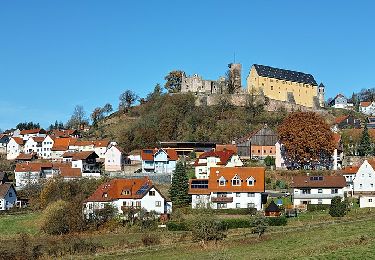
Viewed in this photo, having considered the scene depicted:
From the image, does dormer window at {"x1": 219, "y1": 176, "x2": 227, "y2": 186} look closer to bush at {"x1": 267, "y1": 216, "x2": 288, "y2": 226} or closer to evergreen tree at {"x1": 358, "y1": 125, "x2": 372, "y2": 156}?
bush at {"x1": 267, "y1": 216, "x2": 288, "y2": 226}

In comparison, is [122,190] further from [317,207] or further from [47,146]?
[47,146]

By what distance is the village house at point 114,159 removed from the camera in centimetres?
7638

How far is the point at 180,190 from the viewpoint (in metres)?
54.3

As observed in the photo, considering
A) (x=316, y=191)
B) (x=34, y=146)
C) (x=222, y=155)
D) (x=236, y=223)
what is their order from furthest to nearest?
(x=34, y=146), (x=222, y=155), (x=316, y=191), (x=236, y=223)

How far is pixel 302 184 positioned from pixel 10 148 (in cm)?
5966

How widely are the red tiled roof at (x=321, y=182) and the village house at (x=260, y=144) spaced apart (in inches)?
914

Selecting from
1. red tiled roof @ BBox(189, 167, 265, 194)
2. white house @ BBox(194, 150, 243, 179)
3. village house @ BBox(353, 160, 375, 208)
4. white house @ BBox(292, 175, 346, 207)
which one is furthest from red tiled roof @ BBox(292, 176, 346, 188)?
white house @ BBox(194, 150, 243, 179)

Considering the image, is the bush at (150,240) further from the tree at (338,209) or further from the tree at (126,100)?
the tree at (126,100)

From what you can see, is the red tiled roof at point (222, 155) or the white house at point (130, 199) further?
the red tiled roof at point (222, 155)

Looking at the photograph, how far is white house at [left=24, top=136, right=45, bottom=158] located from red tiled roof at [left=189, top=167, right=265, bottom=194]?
4817cm

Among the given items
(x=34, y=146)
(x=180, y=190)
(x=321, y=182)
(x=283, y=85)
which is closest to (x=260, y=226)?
(x=180, y=190)

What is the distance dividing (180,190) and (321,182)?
12247 mm

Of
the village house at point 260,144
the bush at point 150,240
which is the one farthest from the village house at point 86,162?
the bush at point 150,240

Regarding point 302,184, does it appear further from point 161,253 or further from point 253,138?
point 253,138
